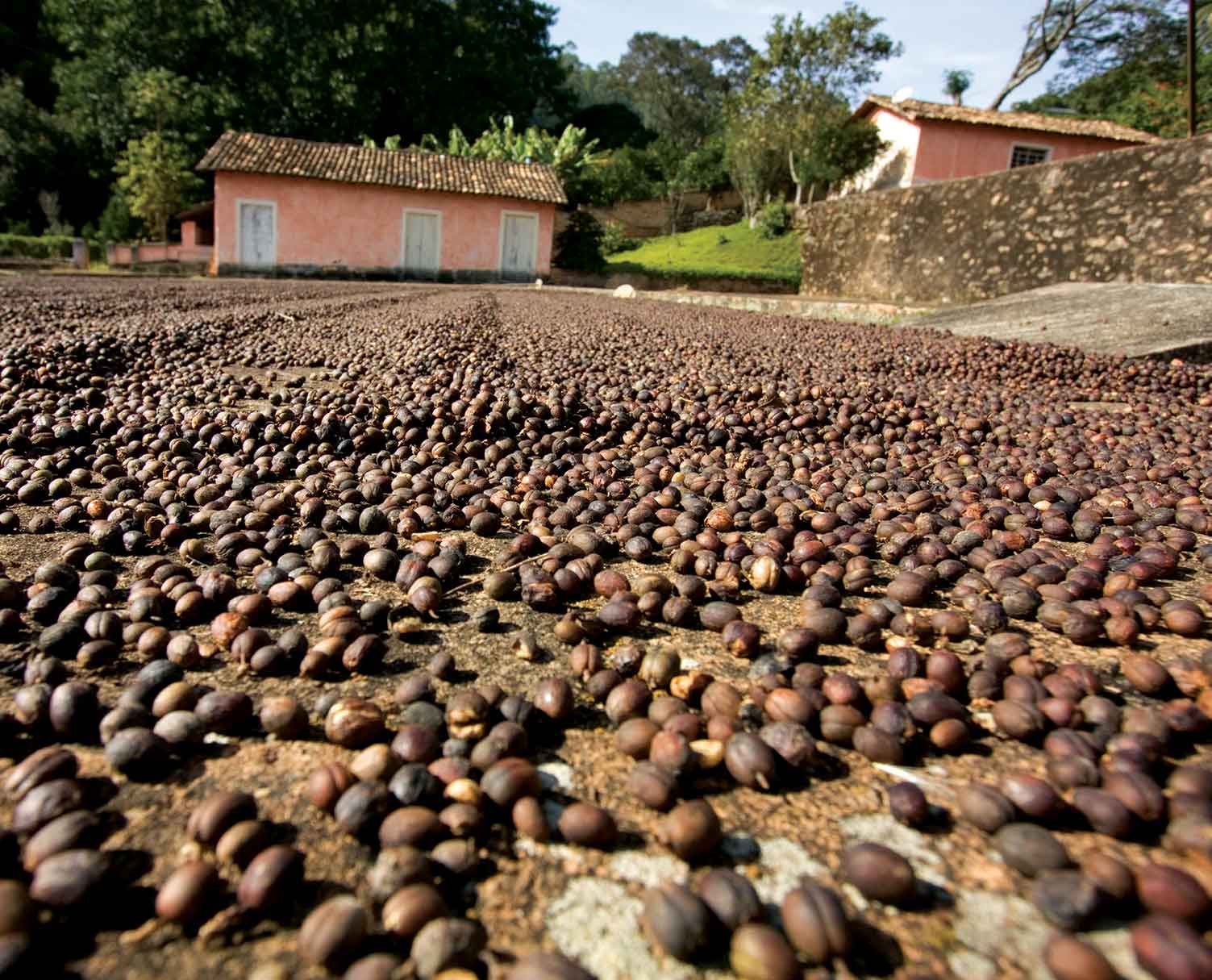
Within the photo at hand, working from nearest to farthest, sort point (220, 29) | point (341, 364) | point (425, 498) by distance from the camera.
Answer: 1. point (425, 498)
2. point (341, 364)
3. point (220, 29)

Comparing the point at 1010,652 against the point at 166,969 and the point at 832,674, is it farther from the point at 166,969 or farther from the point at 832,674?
the point at 166,969

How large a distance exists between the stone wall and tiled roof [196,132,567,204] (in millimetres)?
13970

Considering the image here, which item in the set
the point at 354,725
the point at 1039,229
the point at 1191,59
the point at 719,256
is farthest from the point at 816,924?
the point at 719,256

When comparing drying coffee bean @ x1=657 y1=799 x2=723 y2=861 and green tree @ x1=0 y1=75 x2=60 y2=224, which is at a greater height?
green tree @ x1=0 y1=75 x2=60 y2=224

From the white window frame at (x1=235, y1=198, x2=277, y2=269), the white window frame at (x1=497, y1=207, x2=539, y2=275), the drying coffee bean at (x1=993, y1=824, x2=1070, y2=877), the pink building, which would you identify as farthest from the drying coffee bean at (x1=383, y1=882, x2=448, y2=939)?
the pink building

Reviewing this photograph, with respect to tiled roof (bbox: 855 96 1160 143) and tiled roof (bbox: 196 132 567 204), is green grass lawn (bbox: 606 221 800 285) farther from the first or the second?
tiled roof (bbox: 855 96 1160 143)

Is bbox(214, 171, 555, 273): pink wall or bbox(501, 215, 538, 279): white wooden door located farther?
bbox(501, 215, 538, 279): white wooden door

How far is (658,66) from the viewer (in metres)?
61.3

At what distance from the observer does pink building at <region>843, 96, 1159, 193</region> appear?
26.4 meters

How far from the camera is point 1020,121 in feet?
87.4

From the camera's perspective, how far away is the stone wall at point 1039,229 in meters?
8.31

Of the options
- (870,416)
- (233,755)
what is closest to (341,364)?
(870,416)

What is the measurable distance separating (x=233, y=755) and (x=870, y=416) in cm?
364

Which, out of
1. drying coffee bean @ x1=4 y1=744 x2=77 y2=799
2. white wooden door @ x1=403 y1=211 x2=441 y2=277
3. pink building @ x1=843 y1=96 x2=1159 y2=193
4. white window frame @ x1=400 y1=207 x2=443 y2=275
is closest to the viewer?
drying coffee bean @ x1=4 y1=744 x2=77 y2=799
